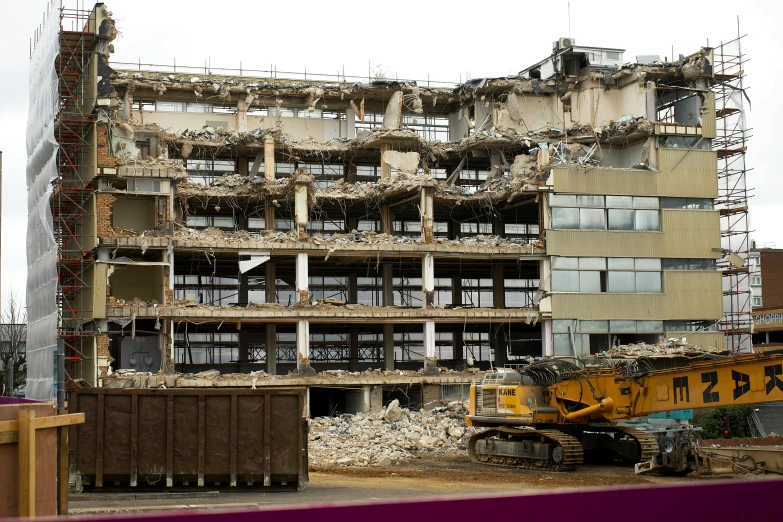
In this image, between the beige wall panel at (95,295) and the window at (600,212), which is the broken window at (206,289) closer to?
the beige wall panel at (95,295)

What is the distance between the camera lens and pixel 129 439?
19047 millimetres

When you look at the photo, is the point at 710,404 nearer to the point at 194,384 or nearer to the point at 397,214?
the point at 194,384

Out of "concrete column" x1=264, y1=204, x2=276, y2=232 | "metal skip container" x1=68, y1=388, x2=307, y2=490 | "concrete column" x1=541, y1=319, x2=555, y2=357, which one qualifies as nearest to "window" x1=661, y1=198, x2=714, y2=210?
"concrete column" x1=541, y1=319, x2=555, y2=357

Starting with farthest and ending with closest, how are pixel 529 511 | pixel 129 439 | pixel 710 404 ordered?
1. pixel 710 404
2. pixel 129 439
3. pixel 529 511

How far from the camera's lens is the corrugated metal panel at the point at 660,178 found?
51.0 meters

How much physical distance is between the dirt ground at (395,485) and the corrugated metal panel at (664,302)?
67.4 feet

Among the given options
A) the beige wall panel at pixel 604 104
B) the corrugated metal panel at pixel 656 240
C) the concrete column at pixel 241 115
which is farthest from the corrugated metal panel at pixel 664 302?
the concrete column at pixel 241 115

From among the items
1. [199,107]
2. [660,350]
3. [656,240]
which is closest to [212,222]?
[199,107]

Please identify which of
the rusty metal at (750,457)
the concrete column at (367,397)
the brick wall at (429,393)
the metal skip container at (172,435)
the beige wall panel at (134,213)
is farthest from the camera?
the brick wall at (429,393)

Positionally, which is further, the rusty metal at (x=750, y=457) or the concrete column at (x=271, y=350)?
the concrete column at (x=271, y=350)

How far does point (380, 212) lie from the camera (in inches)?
2183

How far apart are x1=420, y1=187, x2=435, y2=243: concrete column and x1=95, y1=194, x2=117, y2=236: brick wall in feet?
49.8

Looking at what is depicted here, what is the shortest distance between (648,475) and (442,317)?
25.5 m

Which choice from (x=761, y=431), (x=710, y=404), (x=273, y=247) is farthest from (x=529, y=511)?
(x=273, y=247)
